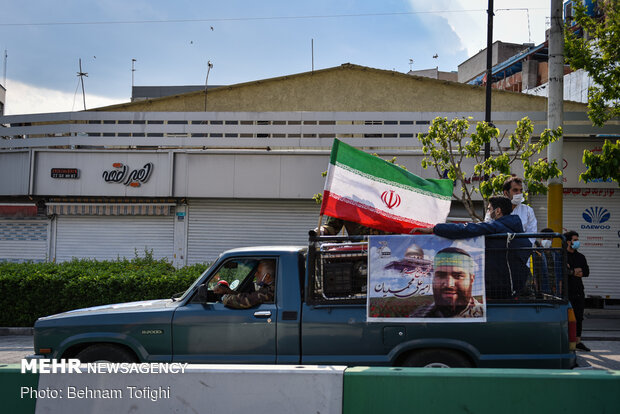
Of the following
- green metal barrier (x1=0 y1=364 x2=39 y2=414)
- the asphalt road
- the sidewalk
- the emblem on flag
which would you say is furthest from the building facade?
green metal barrier (x1=0 y1=364 x2=39 y2=414)

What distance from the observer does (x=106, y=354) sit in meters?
5.67

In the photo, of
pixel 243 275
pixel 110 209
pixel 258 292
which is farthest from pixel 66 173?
pixel 258 292

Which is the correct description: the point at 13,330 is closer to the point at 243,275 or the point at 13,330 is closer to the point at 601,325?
the point at 243,275

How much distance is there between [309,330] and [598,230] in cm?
1439

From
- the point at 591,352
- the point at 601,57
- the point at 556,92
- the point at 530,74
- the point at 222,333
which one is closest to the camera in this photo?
the point at 222,333

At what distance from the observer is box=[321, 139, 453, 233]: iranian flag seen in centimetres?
587

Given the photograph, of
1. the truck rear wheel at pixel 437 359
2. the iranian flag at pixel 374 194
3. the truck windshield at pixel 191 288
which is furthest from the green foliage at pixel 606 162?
the truck windshield at pixel 191 288

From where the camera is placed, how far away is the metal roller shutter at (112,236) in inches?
746

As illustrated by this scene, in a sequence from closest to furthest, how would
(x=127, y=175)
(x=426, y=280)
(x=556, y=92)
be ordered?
(x=426, y=280)
(x=556, y=92)
(x=127, y=175)

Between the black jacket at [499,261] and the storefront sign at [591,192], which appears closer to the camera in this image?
the black jacket at [499,261]

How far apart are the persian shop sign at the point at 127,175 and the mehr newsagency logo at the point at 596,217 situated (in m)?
13.5

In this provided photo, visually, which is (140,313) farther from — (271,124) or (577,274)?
(271,124)

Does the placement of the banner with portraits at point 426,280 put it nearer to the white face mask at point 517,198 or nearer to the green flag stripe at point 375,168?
the green flag stripe at point 375,168

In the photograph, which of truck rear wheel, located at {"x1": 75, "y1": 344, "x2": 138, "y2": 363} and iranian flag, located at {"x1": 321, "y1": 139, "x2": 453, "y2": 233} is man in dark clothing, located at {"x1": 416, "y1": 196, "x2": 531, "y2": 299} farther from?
truck rear wheel, located at {"x1": 75, "y1": 344, "x2": 138, "y2": 363}
